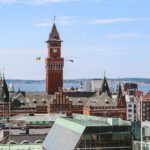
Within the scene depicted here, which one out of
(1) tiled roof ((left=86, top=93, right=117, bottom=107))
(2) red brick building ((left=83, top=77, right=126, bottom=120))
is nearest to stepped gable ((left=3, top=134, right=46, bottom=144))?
(2) red brick building ((left=83, top=77, right=126, bottom=120))

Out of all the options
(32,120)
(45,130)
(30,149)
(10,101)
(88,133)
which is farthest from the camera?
(10,101)

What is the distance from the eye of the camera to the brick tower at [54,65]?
14925cm

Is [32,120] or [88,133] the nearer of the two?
[88,133]

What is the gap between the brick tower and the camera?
149250 mm

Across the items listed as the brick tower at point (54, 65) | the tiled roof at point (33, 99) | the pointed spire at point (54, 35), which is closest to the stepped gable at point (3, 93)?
the tiled roof at point (33, 99)

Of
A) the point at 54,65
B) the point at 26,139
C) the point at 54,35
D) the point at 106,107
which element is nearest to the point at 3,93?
the point at 54,65

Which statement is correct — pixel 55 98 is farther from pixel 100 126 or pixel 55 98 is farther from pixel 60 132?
pixel 100 126

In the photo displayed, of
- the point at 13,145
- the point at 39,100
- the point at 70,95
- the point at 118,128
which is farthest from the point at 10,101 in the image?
the point at 118,128

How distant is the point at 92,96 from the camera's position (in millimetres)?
143250

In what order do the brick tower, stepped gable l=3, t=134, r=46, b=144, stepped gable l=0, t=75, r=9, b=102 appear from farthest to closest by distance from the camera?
1. the brick tower
2. stepped gable l=0, t=75, r=9, b=102
3. stepped gable l=3, t=134, r=46, b=144

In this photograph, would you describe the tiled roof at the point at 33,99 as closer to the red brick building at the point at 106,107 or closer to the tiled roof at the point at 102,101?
the red brick building at the point at 106,107

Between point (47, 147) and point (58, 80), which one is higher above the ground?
point (58, 80)

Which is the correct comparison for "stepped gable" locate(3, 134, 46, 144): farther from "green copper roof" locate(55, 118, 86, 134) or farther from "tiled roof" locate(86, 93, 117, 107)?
"tiled roof" locate(86, 93, 117, 107)

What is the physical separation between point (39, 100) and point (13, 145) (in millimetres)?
65366
